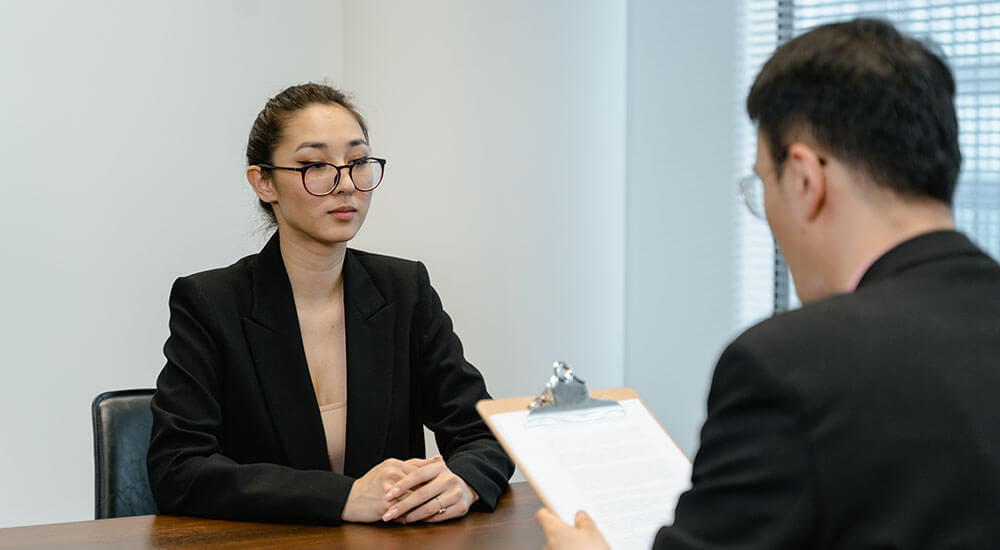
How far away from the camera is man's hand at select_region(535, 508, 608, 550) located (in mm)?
1328

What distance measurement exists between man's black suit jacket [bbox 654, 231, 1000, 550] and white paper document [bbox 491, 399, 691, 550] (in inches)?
14.0

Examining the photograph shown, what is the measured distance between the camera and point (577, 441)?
152cm

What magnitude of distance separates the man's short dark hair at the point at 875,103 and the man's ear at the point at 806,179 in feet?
0.06

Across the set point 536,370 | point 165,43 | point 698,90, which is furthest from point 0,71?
point 698,90

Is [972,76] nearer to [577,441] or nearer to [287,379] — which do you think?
[287,379]

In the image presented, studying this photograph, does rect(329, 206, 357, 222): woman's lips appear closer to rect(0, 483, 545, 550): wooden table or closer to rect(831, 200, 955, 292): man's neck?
rect(0, 483, 545, 550): wooden table

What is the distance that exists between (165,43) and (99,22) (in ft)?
0.86

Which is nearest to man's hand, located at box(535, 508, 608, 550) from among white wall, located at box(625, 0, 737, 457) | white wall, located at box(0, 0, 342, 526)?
white wall, located at box(0, 0, 342, 526)

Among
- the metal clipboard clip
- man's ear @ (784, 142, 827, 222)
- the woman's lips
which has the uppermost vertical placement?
man's ear @ (784, 142, 827, 222)

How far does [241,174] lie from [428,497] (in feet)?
8.06

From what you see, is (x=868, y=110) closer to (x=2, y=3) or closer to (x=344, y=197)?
(x=344, y=197)

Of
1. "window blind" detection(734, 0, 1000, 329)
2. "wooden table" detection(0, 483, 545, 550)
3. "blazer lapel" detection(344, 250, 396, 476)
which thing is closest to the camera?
"wooden table" detection(0, 483, 545, 550)

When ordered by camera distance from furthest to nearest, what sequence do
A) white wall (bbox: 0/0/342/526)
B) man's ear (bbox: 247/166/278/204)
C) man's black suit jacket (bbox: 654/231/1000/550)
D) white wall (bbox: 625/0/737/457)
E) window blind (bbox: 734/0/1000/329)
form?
white wall (bbox: 625/0/737/457) → window blind (bbox: 734/0/1000/329) → white wall (bbox: 0/0/342/526) → man's ear (bbox: 247/166/278/204) → man's black suit jacket (bbox: 654/231/1000/550)

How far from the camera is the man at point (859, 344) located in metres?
1.03
